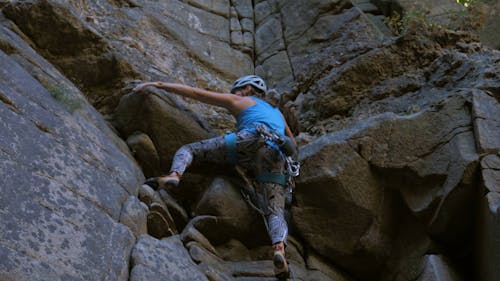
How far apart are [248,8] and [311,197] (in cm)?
574

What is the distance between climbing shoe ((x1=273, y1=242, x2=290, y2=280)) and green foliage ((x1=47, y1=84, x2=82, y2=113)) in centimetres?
220

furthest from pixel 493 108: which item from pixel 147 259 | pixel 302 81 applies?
pixel 147 259

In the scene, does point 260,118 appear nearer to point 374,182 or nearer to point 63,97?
point 374,182

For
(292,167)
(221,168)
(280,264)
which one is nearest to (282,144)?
(292,167)

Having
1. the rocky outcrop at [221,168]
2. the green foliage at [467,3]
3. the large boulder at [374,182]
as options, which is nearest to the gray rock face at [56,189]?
the rocky outcrop at [221,168]

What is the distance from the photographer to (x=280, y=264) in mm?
5949

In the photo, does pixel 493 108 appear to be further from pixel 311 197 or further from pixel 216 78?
pixel 216 78

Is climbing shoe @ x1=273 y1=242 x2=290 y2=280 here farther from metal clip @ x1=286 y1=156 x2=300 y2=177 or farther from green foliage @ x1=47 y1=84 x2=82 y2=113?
green foliage @ x1=47 y1=84 x2=82 y2=113

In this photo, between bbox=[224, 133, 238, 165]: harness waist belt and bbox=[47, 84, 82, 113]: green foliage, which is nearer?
bbox=[47, 84, 82, 113]: green foliage

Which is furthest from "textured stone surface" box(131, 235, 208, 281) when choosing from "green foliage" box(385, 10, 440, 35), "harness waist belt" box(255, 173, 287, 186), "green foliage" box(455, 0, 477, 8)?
"green foliage" box(455, 0, 477, 8)

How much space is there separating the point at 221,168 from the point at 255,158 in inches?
14.1

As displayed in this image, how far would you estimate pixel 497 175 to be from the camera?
6.23m

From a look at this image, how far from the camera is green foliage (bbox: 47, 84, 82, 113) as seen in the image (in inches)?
249

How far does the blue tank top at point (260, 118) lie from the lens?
707 centimetres
